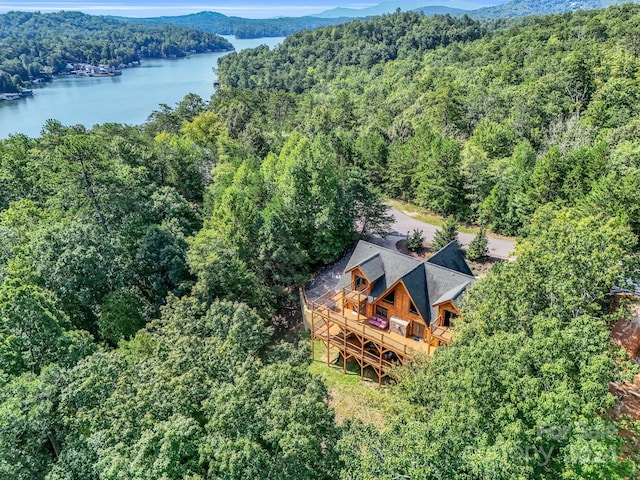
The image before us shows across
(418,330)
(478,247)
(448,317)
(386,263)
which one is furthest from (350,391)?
(478,247)

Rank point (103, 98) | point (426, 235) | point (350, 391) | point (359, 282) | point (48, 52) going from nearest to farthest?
point (350, 391), point (359, 282), point (426, 235), point (103, 98), point (48, 52)

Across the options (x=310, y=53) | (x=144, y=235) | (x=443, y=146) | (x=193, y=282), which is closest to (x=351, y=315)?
(x=193, y=282)

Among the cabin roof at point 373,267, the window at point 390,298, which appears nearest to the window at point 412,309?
the window at point 390,298

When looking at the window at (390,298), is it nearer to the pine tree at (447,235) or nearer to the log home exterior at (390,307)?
the log home exterior at (390,307)

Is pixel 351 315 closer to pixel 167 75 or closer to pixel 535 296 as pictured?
pixel 535 296

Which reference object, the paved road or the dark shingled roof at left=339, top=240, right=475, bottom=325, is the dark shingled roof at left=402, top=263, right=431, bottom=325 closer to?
the dark shingled roof at left=339, top=240, right=475, bottom=325

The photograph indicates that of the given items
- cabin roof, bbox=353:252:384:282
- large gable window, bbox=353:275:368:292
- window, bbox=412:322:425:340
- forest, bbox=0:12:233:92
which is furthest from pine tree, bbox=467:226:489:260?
forest, bbox=0:12:233:92

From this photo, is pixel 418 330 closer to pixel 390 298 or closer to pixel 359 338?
pixel 390 298
